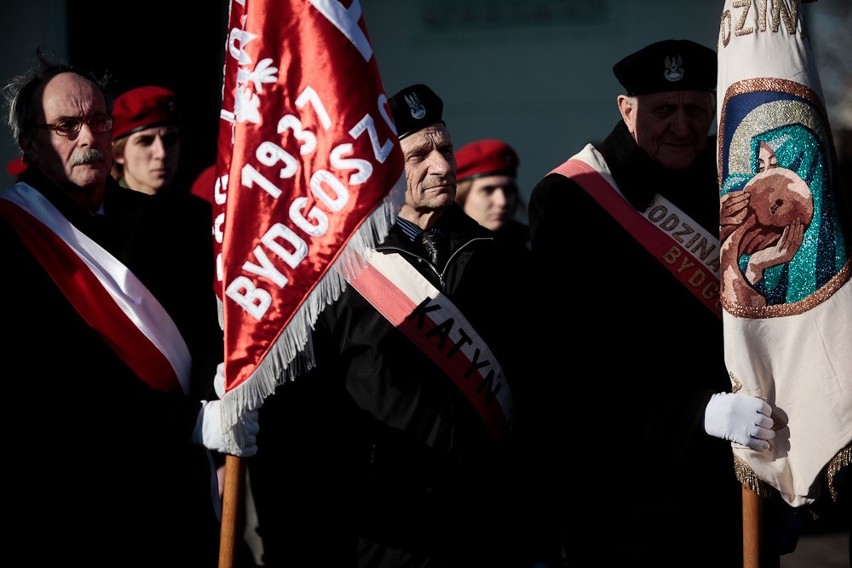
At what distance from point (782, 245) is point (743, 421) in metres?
0.51

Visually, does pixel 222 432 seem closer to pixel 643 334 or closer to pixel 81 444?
pixel 81 444

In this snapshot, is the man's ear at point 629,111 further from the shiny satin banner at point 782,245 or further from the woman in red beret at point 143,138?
the woman in red beret at point 143,138

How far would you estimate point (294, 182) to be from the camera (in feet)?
11.5

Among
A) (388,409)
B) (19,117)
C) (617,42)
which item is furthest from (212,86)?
(388,409)

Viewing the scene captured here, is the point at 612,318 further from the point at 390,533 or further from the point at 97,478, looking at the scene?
the point at 97,478

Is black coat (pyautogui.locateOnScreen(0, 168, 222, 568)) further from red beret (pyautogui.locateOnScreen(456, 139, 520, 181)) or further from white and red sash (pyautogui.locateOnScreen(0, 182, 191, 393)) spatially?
red beret (pyautogui.locateOnScreen(456, 139, 520, 181))

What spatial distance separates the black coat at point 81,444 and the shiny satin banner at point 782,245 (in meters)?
1.59

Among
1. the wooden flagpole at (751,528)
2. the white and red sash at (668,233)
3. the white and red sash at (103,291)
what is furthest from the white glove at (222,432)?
the wooden flagpole at (751,528)

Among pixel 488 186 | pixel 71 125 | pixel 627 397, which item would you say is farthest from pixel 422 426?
pixel 488 186

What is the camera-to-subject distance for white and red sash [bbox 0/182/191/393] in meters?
3.61

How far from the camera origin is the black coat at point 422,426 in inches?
145

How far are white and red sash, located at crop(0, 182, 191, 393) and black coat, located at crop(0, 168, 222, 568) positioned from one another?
3 cm

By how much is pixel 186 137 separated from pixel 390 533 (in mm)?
4608

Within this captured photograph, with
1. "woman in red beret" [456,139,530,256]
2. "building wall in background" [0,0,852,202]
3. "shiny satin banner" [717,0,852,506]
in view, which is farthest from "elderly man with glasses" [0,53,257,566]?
"building wall in background" [0,0,852,202]
